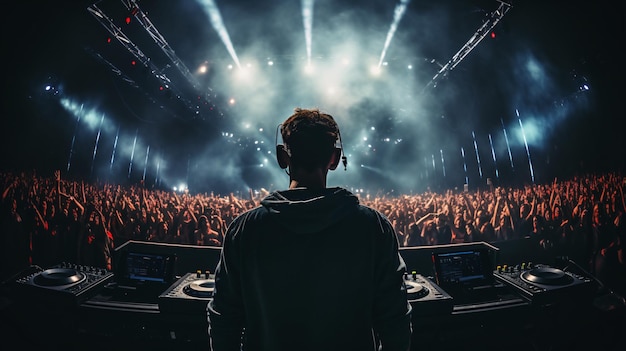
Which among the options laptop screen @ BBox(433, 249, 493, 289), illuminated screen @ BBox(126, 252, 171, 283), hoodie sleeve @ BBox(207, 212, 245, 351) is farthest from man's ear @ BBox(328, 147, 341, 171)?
illuminated screen @ BBox(126, 252, 171, 283)

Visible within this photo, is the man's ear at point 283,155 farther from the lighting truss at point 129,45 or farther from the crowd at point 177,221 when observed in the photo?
the lighting truss at point 129,45

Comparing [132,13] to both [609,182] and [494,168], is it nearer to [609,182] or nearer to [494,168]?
[609,182]

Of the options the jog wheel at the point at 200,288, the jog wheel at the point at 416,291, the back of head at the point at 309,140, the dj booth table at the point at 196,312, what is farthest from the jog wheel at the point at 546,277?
the jog wheel at the point at 200,288


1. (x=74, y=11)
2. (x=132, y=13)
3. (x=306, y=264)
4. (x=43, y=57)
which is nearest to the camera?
(x=306, y=264)

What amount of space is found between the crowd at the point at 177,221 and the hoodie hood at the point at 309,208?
4.11 metres

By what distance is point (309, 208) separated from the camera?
92cm

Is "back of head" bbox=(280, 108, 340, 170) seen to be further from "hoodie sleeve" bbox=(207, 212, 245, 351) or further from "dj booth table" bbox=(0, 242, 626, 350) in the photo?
"dj booth table" bbox=(0, 242, 626, 350)

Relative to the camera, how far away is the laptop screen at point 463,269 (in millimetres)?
2041

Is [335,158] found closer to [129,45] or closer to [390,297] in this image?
[390,297]

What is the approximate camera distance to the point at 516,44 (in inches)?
219

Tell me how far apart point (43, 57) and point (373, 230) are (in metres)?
5.49

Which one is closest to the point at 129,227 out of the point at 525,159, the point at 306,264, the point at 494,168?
the point at 306,264

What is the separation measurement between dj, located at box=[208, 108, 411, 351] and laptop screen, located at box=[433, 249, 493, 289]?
1.22m

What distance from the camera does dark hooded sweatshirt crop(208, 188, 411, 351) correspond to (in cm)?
90
